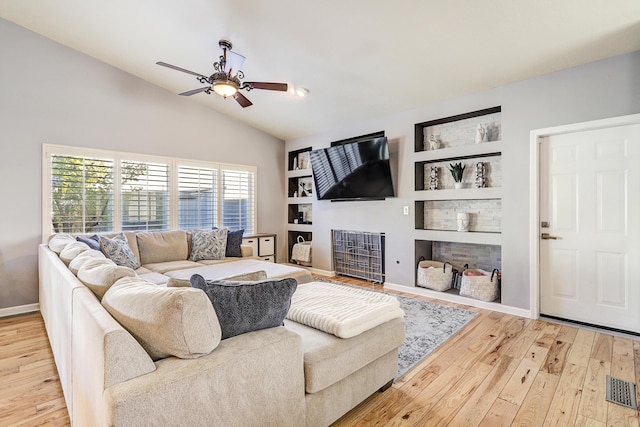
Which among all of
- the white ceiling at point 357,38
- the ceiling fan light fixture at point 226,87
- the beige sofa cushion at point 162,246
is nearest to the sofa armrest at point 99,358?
the ceiling fan light fixture at point 226,87

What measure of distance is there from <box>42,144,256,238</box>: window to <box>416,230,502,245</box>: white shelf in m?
3.26

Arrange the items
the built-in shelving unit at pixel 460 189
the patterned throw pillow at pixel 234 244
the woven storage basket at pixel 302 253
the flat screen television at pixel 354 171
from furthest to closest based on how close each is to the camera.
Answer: the woven storage basket at pixel 302 253 → the patterned throw pillow at pixel 234 244 → the flat screen television at pixel 354 171 → the built-in shelving unit at pixel 460 189

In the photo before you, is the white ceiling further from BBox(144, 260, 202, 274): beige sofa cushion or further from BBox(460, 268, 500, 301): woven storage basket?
BBox(144, 260, 202, 274): beige sofa cushion

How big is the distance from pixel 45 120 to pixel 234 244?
2785mm

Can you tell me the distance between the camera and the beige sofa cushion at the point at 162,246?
4.26 m

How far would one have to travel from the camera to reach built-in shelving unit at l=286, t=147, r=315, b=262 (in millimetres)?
6324

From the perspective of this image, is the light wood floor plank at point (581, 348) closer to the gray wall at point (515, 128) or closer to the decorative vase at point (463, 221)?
the gray wall at point (515, 128)

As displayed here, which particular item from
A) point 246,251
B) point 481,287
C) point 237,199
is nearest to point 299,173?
point 237,199

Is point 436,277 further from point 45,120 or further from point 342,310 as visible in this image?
point 45,120

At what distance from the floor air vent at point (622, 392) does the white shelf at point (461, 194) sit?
204 cm

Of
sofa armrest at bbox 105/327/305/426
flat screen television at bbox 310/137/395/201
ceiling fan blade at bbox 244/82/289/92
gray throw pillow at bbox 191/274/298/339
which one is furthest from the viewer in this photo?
flat screen television at bbox 310/137/395/201

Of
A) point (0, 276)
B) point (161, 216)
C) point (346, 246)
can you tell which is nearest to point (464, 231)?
point (346, 246)

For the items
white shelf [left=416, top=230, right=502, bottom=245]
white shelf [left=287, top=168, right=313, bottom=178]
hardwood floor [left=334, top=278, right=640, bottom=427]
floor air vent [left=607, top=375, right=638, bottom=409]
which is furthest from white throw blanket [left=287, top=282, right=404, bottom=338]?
white shelf [left=287, top=168, right=313, bottom=178]

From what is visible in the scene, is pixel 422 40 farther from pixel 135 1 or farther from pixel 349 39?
pixel 135 1
